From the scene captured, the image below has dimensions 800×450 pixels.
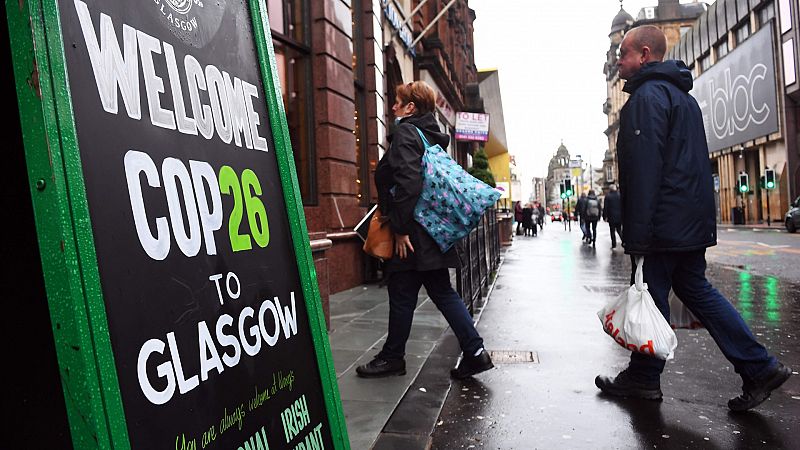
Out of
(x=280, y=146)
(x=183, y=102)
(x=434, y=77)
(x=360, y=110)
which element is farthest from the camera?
(x=434, y=77)

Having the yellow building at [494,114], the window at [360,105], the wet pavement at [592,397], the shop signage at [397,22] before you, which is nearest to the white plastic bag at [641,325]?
the wet pavement at [592,397]

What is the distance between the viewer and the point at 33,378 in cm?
114

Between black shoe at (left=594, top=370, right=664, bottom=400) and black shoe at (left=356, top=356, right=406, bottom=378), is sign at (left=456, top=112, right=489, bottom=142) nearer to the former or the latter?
black shoe at (left=356, top=356, right=406, bottom=378)

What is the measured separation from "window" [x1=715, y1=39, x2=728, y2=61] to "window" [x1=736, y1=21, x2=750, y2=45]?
1757mm

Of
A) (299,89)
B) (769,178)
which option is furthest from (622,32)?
(299,89)

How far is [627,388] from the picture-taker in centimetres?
337

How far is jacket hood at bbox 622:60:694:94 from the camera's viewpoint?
326 cm

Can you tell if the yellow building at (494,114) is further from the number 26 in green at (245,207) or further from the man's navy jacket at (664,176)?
the number 26 in green at (245,207)

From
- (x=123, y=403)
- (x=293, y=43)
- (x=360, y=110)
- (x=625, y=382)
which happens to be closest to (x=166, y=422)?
(x=123, y=403)

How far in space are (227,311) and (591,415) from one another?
7.77 ft

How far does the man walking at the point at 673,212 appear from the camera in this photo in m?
3.08

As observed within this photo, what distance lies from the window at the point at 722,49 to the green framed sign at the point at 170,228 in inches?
1953

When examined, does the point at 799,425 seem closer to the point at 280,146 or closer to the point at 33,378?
the point at 280,146

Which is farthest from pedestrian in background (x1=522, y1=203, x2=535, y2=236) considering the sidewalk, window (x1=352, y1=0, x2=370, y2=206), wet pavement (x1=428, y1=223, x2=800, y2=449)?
wet pavement (x1=428, y1=223, x2=800, y2=449)
